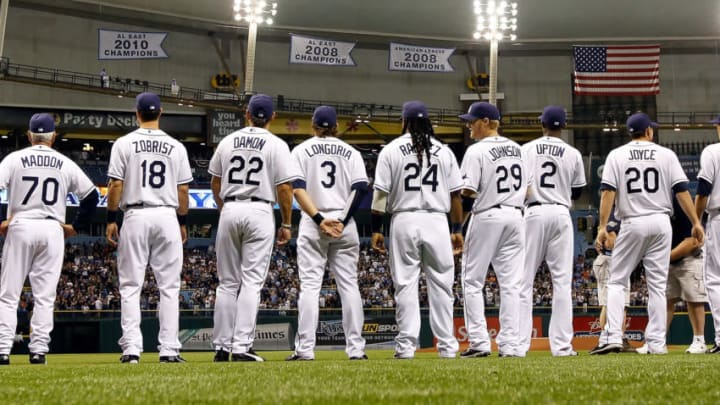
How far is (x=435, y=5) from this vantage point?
33.2 meters

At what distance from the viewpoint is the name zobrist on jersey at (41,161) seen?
7113 millimetres

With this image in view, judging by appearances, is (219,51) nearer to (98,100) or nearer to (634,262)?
(98,100)

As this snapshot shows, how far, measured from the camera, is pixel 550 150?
305 inches

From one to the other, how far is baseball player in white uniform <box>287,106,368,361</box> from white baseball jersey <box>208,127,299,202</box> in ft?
0.63

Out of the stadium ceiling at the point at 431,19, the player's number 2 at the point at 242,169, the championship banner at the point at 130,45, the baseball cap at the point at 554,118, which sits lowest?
the player's number 2 at the point at 242,169

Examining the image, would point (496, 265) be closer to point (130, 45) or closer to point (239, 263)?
point (239, 263)

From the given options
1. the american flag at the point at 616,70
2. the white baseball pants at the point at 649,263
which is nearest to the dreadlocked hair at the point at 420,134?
the white baseball pants at the point at 649,263

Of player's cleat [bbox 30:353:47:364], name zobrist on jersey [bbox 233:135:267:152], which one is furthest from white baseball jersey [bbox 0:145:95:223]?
name zobrist on jersey [bbox 233:135:267:152]

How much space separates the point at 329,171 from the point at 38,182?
256cm

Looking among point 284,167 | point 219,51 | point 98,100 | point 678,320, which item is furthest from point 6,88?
point 284,167

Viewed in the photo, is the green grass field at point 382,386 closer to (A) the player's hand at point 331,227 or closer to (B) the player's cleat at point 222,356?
(B) the player's cleat at point 222,356

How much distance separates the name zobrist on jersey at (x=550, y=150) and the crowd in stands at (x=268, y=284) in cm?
1482

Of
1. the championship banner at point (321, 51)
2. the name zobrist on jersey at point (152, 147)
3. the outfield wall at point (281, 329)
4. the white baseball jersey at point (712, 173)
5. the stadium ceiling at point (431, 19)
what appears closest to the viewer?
the name zobrist on jersey at point (152, 147)

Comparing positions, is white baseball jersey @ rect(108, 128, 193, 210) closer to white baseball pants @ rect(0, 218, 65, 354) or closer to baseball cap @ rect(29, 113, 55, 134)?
white baseball pants @ rect(0, 218, 65, 354)
